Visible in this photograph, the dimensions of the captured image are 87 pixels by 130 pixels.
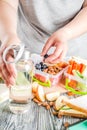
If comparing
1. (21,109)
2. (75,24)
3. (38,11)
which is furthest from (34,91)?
(38,11)

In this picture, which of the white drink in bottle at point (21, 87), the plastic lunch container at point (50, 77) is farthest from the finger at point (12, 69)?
the plastic lunch container at point (50, 77)

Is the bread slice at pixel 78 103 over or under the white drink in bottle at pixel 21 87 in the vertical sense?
under

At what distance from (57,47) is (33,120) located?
315 millimetres

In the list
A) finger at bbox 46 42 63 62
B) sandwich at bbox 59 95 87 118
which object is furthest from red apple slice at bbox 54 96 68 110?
finger at bbox 46 42 63 62

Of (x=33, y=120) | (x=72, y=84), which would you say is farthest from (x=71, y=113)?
(x=72, y=84)

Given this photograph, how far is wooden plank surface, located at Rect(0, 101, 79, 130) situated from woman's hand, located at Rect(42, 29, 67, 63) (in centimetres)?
19

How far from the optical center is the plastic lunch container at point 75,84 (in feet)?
4.14

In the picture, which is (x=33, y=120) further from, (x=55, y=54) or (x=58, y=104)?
(x=55, y=54)

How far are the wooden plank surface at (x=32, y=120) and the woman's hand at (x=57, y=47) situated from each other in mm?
195

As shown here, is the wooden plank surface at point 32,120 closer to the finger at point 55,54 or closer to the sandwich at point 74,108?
the sandwich at point 74,108

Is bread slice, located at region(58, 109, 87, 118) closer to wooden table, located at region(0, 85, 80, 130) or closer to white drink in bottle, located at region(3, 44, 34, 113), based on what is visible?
wooden table, located at region(0, 85, 80, 130)

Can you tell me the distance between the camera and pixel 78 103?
1126mm

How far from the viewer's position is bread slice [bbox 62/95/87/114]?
3.59 feet

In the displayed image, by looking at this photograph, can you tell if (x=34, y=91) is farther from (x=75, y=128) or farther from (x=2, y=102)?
(x=75, y=128)
